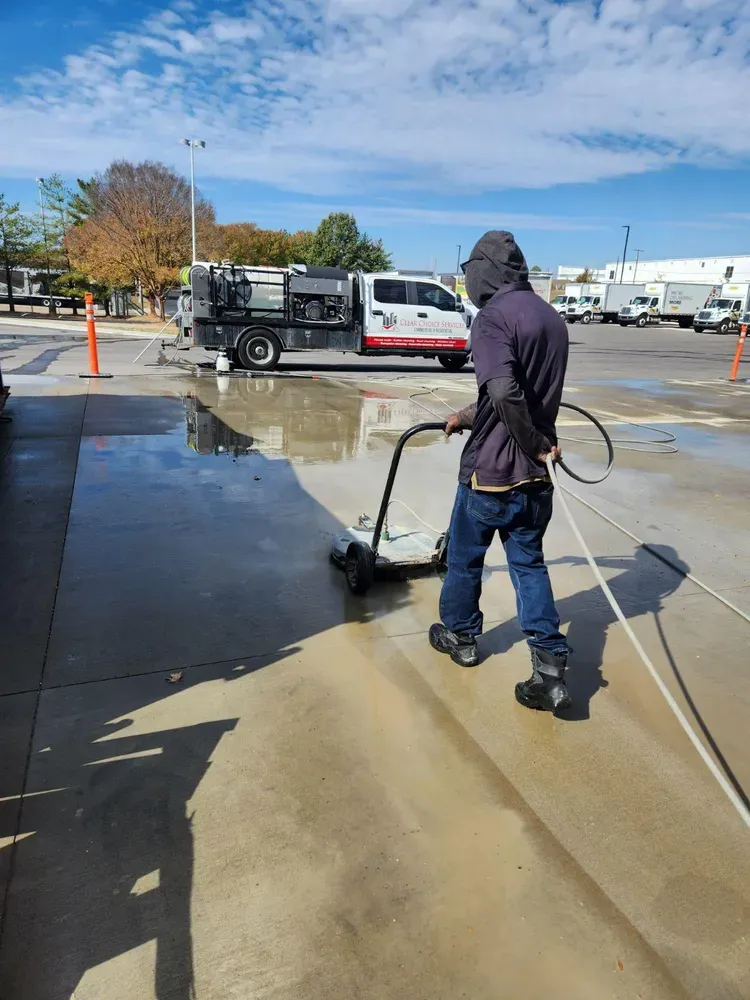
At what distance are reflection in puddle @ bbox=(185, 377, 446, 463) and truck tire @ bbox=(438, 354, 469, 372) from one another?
4473 millimetres

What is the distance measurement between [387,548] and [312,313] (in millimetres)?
10956

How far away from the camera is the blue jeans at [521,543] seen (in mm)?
2895

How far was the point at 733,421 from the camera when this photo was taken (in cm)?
1066

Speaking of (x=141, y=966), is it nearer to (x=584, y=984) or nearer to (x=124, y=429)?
(x=584, y=984)

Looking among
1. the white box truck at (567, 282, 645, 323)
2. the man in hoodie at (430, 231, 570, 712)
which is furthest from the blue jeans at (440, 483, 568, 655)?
the white box truck at (567, 282, 645, 323)

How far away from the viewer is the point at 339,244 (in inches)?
2218

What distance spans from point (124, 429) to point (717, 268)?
3727 inches

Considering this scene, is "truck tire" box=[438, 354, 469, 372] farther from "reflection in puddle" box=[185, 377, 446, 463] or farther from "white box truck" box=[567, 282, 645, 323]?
"white box truck" box=[567, 282, 645, 323]

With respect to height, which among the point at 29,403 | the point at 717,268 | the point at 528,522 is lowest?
the point at 29,403

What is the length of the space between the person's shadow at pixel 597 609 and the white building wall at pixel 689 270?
3307 inches

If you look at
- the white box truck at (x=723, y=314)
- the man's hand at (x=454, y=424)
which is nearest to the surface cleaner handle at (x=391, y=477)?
the man's hand at (x=454, y=424)

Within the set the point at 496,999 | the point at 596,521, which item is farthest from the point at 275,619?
the point at 596,521

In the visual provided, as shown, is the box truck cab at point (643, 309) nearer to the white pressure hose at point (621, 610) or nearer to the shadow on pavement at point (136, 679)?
the white pressure hose at point (621, 610)

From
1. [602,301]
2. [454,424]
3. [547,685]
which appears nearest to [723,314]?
[602,301]
